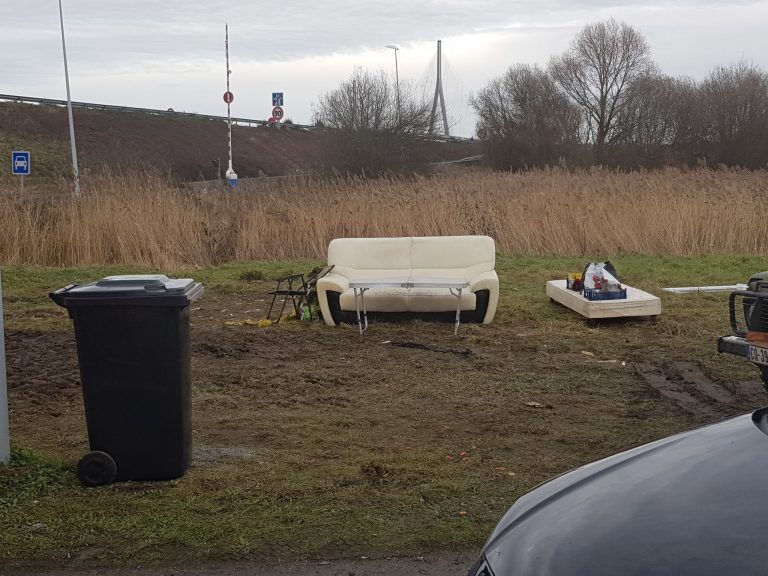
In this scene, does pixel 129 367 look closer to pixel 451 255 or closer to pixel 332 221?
pixel 451 255

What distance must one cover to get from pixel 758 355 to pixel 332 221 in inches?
439

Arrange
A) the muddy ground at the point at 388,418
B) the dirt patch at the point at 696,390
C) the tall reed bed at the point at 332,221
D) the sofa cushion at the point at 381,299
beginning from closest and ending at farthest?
the muddy ground at the point at 388,418 → the dirt patch at the point at 696,390 → the sofa cushion at the point at 381,299 → the tall reed bed at the point at 332,221

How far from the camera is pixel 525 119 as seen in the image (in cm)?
4531

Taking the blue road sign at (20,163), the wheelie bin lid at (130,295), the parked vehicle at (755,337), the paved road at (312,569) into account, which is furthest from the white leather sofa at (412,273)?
the blue road sign at (20,163)

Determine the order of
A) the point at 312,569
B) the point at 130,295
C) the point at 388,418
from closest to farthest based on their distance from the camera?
1. the point at 312,569
2. the point at 130,295
3. the point at 388,418

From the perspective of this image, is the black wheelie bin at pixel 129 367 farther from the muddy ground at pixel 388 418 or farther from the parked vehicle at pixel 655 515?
the parked vehicle at pixel 655 515

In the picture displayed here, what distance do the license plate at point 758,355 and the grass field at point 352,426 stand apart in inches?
30.2

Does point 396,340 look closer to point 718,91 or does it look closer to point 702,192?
point 702,192

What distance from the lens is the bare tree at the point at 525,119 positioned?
4334cm

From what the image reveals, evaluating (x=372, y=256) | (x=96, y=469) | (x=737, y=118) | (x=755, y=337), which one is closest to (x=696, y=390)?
(x=755, y=337)

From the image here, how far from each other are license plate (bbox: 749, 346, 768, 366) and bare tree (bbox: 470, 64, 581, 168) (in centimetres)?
3634

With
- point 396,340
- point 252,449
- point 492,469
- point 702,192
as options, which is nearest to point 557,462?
point 492,469

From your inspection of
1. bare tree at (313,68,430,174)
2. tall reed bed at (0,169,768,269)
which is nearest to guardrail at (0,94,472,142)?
bare tree at (313,68,430,174)

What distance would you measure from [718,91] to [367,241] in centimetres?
3712
